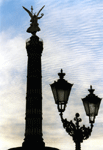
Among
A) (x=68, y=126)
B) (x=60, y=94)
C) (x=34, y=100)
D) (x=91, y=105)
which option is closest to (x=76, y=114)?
(x=68, y=126)

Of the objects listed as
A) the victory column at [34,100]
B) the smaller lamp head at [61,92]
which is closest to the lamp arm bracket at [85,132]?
the smaller lamp head at [61,92]

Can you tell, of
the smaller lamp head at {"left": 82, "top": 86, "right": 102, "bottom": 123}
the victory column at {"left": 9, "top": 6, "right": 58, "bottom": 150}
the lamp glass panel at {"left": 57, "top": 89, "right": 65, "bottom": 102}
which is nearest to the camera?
the lamp glass panel at {"left": 57, "top": 89, "right": 65, "bottom": 102}

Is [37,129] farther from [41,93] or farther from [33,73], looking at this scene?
[33,73]

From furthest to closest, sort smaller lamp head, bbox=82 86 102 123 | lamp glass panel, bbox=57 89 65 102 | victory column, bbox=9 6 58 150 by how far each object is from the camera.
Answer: victory column, bbox=9 6 58 150 < smaller lamp head, bbox=82 86 102 123 < lamp glass panel, bbox=57 89 65 102

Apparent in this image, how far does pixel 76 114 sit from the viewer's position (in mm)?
7363

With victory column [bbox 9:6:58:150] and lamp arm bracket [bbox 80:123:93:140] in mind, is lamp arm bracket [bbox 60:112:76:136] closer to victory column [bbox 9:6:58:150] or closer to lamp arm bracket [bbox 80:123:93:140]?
lamp arm bracket [bbox 80:123:93:140]

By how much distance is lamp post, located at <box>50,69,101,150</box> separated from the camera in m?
6.55

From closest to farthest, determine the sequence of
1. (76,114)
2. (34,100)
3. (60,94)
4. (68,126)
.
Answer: (60,94) < (68,126) < (76,114) < (34,100)

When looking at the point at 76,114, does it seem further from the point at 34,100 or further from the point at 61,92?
the point at 34,100

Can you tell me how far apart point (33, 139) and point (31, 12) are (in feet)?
78.2

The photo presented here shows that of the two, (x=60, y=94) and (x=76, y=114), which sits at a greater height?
(x=60, y=94)

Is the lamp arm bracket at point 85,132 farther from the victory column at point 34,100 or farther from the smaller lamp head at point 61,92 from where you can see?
the victory column at point 34,100

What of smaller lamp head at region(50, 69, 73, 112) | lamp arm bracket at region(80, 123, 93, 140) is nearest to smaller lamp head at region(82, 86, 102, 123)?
lamp arm bracket at region(80, 123, 93, 140)

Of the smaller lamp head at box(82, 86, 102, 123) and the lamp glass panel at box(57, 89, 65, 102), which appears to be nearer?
the lamp glass panel at box(57, 89, 65, 102)
